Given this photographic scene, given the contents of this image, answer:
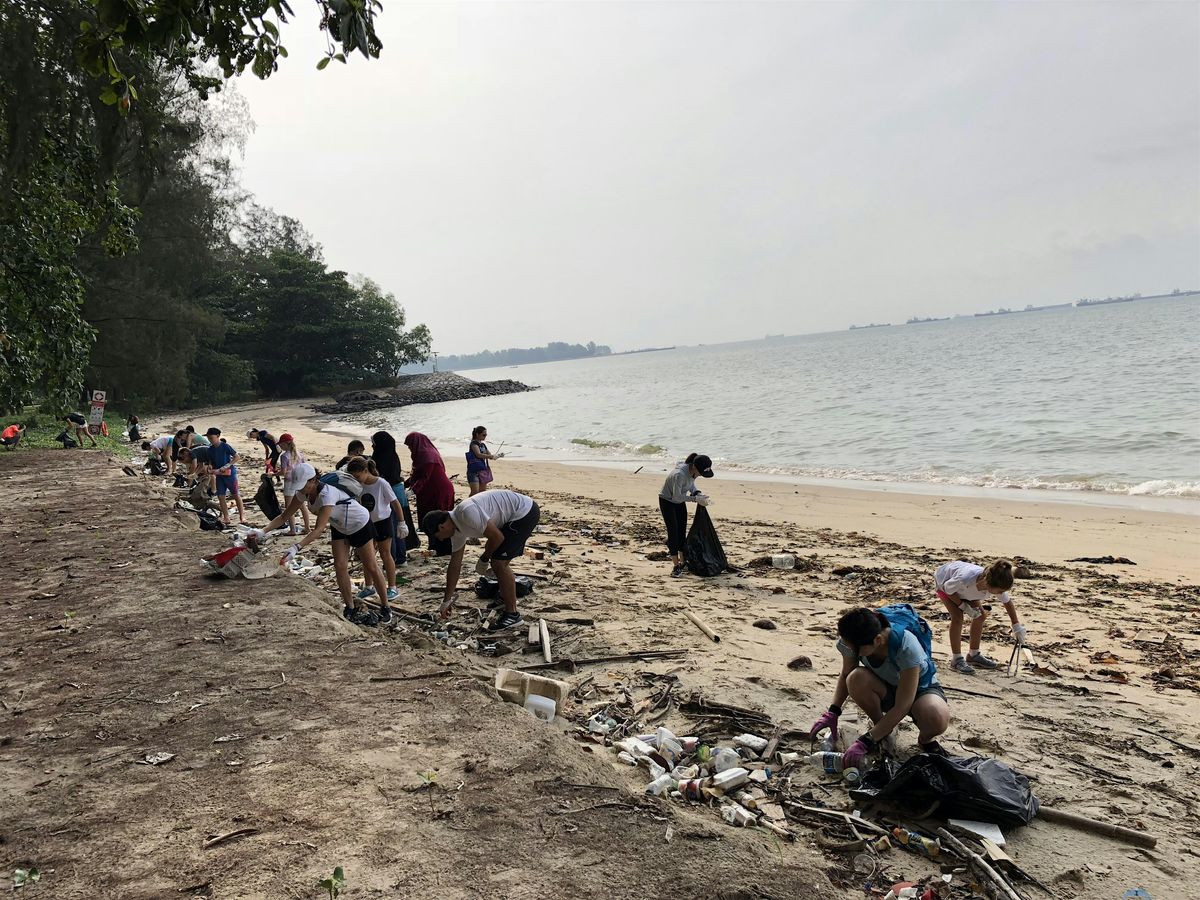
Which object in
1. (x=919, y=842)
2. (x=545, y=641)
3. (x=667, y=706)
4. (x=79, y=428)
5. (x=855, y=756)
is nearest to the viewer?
(x=919, y=842)

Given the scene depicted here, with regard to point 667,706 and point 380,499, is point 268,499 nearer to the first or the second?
point 380,499

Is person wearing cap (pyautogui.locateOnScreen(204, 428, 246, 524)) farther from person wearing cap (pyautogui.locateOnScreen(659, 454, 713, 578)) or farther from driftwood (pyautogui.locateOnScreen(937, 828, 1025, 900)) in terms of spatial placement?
driftwood (pyautogui.locateOnScreen(937, 828, 1025, 900))

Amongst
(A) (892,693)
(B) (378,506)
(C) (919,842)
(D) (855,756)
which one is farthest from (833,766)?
(B) (378,506)

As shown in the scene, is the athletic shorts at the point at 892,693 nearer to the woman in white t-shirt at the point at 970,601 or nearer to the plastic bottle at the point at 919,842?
the plastic bottle at the point at 919,842

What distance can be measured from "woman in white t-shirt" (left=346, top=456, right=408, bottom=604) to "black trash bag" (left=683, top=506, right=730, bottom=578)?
11.1 feet

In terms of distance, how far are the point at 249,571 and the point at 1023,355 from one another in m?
56.7

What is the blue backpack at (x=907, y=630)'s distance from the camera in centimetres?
410

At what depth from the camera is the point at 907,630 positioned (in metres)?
4.14

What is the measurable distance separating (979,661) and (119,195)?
51.1 ft

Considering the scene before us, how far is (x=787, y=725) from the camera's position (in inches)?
181

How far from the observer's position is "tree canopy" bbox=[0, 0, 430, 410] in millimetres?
3002

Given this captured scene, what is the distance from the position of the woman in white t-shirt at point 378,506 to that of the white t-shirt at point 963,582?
493 cm

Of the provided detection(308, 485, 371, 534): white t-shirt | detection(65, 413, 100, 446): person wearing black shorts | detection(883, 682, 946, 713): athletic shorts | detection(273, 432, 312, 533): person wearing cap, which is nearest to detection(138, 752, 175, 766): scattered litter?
detection(308, 485, 371, 534): white t-shirt

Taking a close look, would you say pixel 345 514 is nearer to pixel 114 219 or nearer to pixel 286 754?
pixel 286 754
